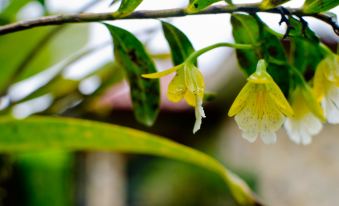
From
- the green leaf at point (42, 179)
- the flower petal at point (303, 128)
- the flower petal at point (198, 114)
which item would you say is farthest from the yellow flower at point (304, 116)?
the green leaf at point (42, 179)

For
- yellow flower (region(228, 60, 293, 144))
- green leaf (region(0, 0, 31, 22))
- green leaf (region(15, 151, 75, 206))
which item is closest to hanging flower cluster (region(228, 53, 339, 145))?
yellow flower (region(228, 60, 293, 144))

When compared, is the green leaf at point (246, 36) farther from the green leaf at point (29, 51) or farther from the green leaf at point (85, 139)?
the green leaf at point (29, 51)

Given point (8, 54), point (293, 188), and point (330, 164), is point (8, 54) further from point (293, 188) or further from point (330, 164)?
point (293, 188)

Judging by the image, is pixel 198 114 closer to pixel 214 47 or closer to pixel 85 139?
pixel 214 47

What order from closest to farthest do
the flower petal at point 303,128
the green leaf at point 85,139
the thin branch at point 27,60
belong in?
the flower petal at point 303,128, the green leaf at point 85,139, the thin branch at point 27,60

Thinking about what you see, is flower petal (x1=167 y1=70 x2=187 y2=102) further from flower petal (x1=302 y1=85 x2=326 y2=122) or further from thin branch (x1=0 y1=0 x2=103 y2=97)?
thin branch (x1=0 y1=0 x2=103 y2=97)

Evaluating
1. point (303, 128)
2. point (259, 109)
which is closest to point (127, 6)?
point (259, 109)
